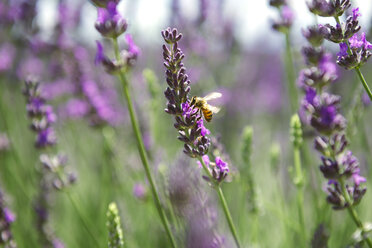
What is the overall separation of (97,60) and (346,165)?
930 millimetres

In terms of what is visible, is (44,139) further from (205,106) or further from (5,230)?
(205,106)

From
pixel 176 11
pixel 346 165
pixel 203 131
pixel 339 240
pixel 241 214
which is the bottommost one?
pixel 339 240

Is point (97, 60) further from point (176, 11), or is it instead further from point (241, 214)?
point (176, 11)

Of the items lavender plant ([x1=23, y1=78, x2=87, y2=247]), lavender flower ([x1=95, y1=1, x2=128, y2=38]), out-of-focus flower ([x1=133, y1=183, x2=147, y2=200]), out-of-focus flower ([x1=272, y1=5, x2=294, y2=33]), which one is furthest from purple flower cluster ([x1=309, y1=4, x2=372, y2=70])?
out-of-focus flower ([x1=133, y1=183, x2=147, y2=200])

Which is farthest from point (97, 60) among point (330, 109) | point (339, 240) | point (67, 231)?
point (67, 231)

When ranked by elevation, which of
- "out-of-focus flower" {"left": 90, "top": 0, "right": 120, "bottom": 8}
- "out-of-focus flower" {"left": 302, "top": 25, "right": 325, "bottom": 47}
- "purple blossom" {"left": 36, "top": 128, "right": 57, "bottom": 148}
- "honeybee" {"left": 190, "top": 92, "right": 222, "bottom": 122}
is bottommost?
"honeybee" {"left": 190, "top": 92, "right": 222, "bottom": 122}

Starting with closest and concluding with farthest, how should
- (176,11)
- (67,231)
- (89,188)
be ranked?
(67,231) < (89,188) < (176,11)

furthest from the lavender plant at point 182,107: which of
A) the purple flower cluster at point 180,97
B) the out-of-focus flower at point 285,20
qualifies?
Result: the out-of-focus flower at point 285,20

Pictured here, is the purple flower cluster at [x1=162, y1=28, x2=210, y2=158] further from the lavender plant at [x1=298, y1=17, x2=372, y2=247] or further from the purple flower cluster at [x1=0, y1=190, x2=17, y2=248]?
the purple flower cluster at [x1=0, y1=190, x2=17, y2=248]

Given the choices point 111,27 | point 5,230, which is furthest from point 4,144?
point 111,27

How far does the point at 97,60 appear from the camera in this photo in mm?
1502

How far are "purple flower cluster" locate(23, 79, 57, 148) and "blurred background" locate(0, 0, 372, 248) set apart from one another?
0.28ft

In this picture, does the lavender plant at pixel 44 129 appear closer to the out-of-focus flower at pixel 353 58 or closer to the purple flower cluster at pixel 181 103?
the purple flower cluster at pixel 181 103

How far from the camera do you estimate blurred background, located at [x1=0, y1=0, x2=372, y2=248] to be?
1865 millimetres
